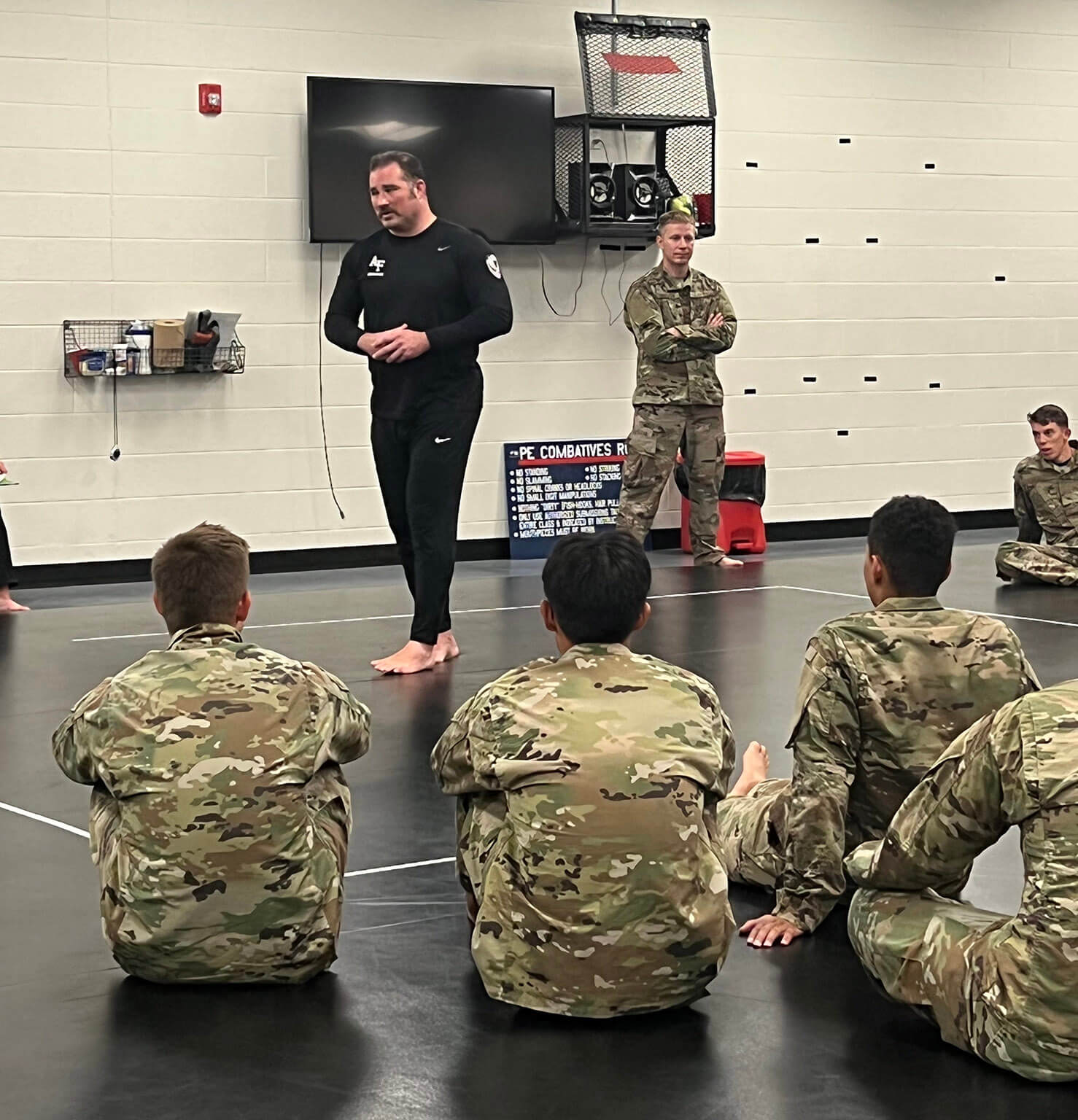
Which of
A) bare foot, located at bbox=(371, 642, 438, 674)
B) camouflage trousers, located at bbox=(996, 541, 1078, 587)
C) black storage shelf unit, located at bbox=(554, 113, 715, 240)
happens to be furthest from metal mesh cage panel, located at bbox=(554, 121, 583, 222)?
bare foot, located at bbox=(371, 642, 438, 674)

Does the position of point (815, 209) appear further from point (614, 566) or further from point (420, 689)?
point (614, 566)

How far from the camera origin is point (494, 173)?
10320 millimetres

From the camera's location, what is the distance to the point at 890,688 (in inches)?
131

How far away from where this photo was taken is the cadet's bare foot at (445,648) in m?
6.54

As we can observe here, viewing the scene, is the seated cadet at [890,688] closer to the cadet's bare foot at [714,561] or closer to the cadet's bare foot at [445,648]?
the cadet's bare foot at [445,648]

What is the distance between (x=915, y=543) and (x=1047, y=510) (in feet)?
19.1

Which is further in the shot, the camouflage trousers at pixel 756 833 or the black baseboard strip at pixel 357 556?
the black baseboard strip at pixel 357 556

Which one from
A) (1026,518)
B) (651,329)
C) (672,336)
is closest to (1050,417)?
(1026,518)

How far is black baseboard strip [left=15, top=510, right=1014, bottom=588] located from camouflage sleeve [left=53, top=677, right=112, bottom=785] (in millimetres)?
6170

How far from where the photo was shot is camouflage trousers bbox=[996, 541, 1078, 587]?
28.0 feet

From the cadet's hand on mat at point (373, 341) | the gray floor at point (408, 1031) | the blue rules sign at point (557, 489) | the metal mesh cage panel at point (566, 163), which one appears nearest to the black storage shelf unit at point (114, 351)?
the blue rules sign at point (557, 489)

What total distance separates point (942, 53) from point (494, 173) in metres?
3.51

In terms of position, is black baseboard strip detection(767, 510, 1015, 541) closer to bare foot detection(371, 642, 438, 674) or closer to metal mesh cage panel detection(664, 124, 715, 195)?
metal mesh cage panel detection(664, 124, 715, 195)

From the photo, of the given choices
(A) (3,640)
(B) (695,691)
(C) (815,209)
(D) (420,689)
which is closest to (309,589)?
Result: (A) (3,640)
